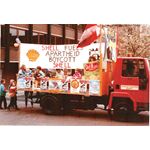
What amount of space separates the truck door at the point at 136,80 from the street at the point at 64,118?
0.62 m

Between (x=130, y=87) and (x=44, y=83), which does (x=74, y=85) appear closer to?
(x=44, y=83)

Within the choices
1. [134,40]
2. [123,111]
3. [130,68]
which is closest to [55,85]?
[123,111]

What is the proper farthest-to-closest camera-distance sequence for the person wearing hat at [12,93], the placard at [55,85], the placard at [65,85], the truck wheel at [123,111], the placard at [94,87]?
the person wearing hat at [12,93] < the placard at [55,85] < the placard at [65,85] < the placard at [94,87] < the truck wheel at [123,111]

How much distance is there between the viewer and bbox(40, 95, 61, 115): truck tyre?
11.4 m

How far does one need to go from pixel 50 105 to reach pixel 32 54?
176 cm

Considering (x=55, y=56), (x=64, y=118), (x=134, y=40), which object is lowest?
(x=64, y=118)

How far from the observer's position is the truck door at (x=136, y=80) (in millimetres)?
10383

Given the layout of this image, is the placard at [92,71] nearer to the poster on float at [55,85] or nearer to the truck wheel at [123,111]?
the poster on float at [55,85]

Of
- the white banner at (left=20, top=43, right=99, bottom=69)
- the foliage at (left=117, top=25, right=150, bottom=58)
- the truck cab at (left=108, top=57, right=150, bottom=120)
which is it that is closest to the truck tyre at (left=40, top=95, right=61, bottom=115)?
the white banner at (left=20, top=43, right=99, bottom=69)

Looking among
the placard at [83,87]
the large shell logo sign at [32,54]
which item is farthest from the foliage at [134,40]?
the large shell logo sign at [32,54]

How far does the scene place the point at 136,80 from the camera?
10406 millimetres

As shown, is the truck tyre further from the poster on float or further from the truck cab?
the truck cab

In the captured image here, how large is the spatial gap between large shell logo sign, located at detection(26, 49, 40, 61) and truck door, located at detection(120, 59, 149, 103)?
2974 millimetres
